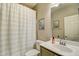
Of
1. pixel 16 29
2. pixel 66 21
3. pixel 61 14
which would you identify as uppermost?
pixel 61 14

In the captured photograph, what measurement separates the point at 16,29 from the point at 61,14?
3.26ft

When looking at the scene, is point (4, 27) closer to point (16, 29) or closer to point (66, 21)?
point (16, 29)

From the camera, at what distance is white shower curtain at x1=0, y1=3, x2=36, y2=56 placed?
4.93ft

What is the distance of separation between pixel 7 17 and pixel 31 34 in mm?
627

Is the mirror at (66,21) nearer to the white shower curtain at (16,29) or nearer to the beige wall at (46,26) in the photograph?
the beige wall at (46,26)

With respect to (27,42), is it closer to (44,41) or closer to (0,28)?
(44,41)

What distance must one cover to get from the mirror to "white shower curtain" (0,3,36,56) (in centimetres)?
44

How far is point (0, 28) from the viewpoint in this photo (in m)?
1.45

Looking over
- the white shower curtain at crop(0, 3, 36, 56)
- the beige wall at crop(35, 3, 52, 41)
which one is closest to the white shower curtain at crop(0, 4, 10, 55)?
the white shower curtain at crop(0, 3, 36, 56)

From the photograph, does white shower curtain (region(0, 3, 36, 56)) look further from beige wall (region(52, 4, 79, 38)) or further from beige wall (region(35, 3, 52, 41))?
beige wall (region(52, 4, 79, 38))

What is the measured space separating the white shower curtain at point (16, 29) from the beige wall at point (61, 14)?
1.46 feet

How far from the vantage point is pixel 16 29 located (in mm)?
1632

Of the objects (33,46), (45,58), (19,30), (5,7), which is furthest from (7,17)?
(45,58)

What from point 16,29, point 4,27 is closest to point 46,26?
point 16,29
